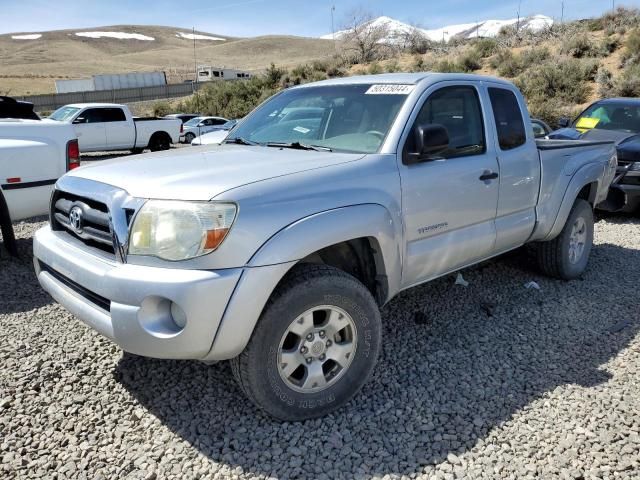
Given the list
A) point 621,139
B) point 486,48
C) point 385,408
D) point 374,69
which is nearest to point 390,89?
point 385,408

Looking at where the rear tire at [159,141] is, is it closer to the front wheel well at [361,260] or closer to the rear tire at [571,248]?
the rear tire at [571,248]

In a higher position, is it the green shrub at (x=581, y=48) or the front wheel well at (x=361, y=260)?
the green shrub at (x=581, y=48)

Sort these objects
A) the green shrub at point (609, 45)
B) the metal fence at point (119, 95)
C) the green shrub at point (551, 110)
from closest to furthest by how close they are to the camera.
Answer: the green shrub at point (551, 110) < the green shrub at point (609, 45) < the metal fence at point (119, 95)

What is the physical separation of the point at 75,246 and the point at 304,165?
1365 mm

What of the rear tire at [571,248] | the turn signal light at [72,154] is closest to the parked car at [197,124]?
the turn signal light at [72,154]

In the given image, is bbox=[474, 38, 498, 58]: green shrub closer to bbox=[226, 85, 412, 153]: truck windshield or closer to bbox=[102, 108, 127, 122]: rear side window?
bbox=[102, 108, 127, 122]: rear side window

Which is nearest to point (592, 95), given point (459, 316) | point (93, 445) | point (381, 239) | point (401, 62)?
point (401, 62)

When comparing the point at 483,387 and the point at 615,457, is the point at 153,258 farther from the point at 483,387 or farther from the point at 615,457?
the point at 615,457

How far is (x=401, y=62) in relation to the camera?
3300 centimetres

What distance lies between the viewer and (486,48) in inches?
1189

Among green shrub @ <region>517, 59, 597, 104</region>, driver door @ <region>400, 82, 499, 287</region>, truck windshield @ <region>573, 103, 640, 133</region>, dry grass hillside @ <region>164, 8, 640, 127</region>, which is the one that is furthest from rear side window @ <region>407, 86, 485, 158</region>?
green shrub @ <region>517, 59, 597, 104</region>

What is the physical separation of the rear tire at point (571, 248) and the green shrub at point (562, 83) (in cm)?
1778

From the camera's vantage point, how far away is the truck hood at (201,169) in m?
2.61

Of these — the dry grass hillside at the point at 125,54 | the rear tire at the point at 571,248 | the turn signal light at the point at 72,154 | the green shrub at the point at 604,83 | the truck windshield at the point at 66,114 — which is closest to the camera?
the rear tire at the point at 571,248
